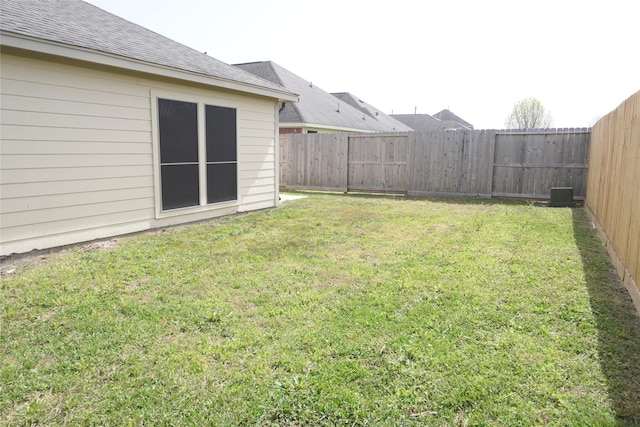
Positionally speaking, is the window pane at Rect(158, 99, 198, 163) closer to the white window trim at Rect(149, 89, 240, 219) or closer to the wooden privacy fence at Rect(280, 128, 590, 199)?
the white window trim at Rect(149, 89, 240, 219)

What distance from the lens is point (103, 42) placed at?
19.1 ft

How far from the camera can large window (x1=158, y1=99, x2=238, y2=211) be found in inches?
266

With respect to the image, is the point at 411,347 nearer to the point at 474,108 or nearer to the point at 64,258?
the point at 64,258

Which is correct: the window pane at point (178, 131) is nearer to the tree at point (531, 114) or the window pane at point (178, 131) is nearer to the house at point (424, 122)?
the house at point (424, 122)

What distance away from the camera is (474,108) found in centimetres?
6306

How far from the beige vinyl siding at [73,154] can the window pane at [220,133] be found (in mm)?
510

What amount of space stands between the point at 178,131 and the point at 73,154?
1800mm

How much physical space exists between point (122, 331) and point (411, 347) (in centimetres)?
208

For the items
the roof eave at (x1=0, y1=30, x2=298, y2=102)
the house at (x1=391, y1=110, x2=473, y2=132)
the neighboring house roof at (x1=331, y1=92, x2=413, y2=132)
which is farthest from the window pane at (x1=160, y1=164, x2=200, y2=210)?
the house at (x1=391, y1=110, x2=473, y2=132)

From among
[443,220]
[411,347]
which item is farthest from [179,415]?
[443,220]

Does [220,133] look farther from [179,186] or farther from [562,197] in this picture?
[562,197]

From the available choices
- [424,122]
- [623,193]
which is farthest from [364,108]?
[623,193]

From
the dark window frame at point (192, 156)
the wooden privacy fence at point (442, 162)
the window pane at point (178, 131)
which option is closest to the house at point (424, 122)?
the wooden privacy fence at point (442, 162)

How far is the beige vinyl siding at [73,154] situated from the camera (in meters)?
4.86
